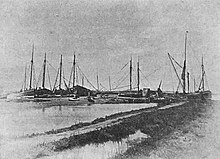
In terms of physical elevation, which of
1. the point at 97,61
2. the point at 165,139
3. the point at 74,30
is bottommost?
the point at 165,139

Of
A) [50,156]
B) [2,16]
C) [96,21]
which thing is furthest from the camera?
[96,21]

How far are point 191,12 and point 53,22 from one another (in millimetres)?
3473

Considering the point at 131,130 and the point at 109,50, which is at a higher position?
the point at 109,50

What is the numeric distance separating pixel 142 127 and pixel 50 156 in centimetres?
411

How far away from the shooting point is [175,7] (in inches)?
278

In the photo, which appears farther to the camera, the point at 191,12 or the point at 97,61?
the point at 97,61

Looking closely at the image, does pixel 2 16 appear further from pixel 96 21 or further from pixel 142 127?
pixel 142 127

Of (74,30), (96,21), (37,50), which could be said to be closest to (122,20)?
(96,21)

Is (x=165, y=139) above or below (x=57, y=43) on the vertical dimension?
below

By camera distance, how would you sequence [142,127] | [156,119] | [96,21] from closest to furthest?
[96,21] < [142,127] < [156,119]

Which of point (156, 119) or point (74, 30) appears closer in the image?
point (74, 30)

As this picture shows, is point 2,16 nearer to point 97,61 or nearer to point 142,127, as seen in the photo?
point 97,61

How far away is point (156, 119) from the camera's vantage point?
1044 centimetres

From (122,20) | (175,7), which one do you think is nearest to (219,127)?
(175,7)
